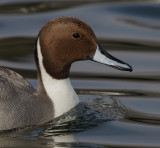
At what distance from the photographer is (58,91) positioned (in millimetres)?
7449

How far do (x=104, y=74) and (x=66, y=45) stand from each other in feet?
5.55

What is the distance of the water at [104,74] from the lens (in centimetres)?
698

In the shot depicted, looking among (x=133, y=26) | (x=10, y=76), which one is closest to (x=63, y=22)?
(x=10, y=76)

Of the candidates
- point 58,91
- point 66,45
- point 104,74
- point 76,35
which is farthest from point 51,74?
point 104,74

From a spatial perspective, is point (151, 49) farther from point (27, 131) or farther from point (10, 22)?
point (27, 131)

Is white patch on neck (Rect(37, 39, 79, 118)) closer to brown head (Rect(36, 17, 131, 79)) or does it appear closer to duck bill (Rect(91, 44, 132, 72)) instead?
brown head (Rect(36, 17, 131, 79))

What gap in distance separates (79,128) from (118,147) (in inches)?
28.4

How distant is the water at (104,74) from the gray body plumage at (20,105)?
9 cm

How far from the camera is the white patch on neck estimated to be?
7.38 meters

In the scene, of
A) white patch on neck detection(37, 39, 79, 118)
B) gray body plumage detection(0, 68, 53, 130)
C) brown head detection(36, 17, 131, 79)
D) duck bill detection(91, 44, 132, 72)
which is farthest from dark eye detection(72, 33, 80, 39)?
gray body plumage detection(0, 68, 53, 130)

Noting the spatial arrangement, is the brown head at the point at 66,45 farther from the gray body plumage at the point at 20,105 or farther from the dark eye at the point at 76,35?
the gray body plumage at the point at 20,105

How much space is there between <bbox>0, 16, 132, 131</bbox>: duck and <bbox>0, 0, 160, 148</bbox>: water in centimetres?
13

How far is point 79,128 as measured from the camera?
727 cm

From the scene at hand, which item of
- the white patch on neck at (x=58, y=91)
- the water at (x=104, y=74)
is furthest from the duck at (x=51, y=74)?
the water at (x=104, y=74)
